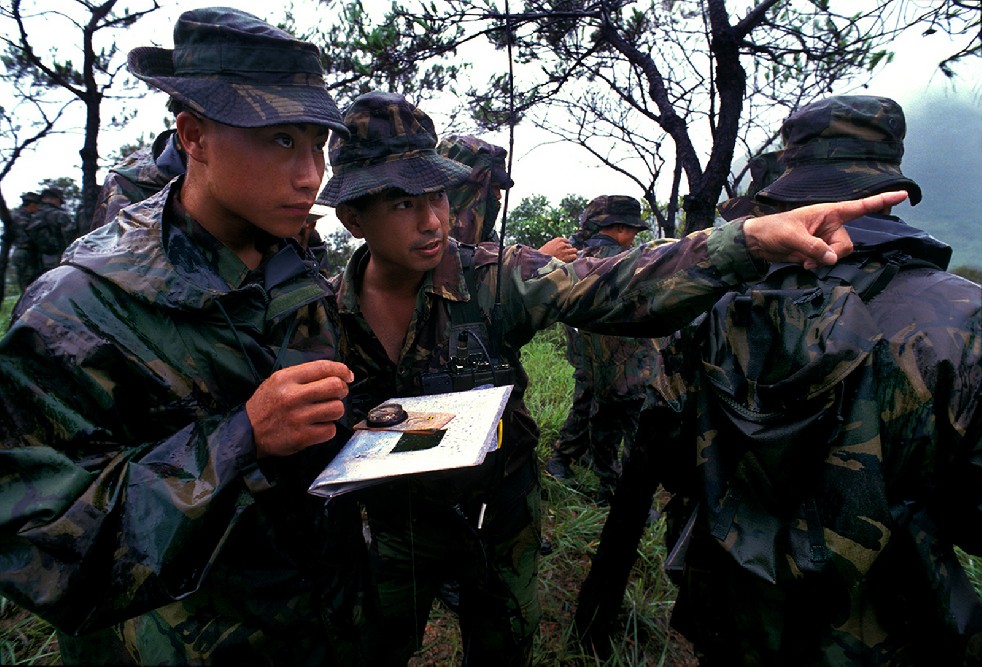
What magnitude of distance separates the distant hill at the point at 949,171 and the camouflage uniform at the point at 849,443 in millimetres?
1878

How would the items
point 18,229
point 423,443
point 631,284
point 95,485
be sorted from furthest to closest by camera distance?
point 18,229
point 631,284
point 423,443
point 95,485

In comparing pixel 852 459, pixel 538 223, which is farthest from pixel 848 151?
pixel 538 223

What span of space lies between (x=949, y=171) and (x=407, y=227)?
12.5 ft

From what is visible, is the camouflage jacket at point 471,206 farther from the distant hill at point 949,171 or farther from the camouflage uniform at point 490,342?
→ the distant hill at point 949,171

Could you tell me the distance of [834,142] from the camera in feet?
5.47

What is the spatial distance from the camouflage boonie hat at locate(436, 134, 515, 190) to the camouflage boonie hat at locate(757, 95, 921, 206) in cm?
215

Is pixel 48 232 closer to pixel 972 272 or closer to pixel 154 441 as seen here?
pixel 154 441

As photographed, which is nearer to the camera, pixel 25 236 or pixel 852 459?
pixel 852 459

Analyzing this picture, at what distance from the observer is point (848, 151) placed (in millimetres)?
1650

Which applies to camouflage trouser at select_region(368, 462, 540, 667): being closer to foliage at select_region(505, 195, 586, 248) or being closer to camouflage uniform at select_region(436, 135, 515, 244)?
camouflage uniform at select_region(436, 135, 515, 244)

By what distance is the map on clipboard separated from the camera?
3.56ft

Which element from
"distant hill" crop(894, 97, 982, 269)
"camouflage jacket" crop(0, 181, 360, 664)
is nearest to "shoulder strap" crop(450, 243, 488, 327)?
"camouflage jacket" crop(0, 181, 360, 664)

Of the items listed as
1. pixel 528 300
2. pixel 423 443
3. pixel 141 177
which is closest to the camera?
A: pixel 423 443

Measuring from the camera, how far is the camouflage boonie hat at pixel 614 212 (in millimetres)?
4875
